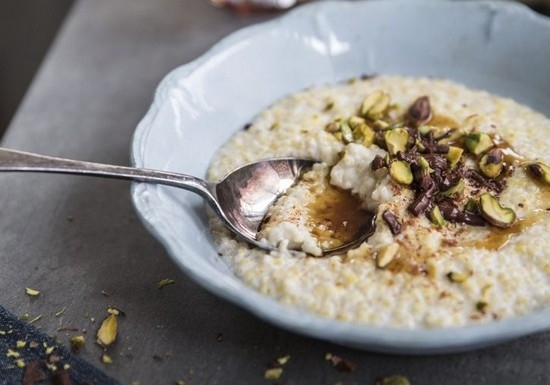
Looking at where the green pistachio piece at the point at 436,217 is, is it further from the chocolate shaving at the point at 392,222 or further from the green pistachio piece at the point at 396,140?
the green pistachio piece at the point at 396,140

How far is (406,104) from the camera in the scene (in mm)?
2721

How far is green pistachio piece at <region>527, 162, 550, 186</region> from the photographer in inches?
88.2

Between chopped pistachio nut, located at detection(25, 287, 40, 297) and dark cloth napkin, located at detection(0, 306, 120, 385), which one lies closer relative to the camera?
dark cloth napkin, located at detection(0, 306, 120, 385)

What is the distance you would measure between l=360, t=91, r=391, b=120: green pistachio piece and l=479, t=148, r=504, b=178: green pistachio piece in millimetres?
469

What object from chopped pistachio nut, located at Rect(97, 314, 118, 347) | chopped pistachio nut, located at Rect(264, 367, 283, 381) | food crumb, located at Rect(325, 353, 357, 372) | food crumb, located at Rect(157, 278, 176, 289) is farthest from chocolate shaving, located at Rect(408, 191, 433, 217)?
chopped pistachio nut, located at Rect(97, 314, 118, 347)

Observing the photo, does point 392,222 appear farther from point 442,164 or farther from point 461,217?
point 442,164

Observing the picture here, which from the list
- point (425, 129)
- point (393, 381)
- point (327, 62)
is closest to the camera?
point (393, 381)

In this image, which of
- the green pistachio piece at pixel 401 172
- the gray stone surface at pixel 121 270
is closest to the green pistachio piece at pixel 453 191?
the green pistachio piece at pixel 401 172

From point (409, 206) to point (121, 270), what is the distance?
94 centimetres

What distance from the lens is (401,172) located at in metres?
2.19

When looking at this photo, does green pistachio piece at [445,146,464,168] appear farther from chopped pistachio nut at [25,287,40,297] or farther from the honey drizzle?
chopped pistachio nut at [25,287,40,297]

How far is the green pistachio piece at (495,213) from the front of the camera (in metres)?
2.09

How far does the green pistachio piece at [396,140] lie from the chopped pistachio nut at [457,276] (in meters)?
0.52

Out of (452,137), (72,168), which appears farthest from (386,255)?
(72,168)
